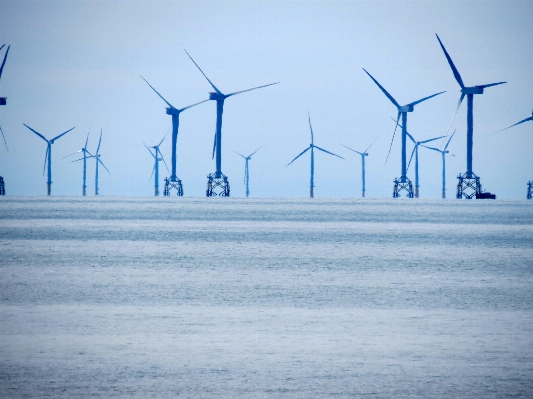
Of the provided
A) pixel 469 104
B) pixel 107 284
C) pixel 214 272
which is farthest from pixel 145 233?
pixel 469 104

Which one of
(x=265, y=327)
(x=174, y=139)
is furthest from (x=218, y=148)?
(x=265, y=327)

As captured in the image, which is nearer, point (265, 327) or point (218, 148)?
point (265, 327)

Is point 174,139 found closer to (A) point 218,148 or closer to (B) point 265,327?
(A) point 218,148

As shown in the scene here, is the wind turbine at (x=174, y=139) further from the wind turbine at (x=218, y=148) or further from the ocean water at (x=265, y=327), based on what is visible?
the ocean water at (x=265, y=327)

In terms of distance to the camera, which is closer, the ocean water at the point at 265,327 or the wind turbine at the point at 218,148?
the ocean water at the point at 265,327

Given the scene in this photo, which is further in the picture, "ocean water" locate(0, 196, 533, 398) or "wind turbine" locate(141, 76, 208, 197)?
"wind turbine" locate(141, 76, 208, 197)

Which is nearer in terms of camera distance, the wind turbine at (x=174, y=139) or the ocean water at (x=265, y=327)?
the ocean water at (x=265, y=327)

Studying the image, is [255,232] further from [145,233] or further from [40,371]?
[40,371]

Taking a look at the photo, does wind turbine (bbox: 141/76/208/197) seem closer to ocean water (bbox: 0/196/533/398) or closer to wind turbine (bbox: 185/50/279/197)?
wind turbine (bbox: 185/50/279/197)

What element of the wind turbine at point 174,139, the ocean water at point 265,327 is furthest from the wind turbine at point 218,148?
the ocean water at point 265,327

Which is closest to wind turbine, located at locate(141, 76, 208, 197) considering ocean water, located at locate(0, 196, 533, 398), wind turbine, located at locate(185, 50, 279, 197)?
wind turbine, located at locate(185, 50, 279, 197)

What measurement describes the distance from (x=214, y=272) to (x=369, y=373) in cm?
1833

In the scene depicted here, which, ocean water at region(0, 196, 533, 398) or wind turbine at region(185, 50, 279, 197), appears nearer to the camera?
ocean water at region(0, 196, 533, 398)

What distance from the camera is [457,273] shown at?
3161cm
